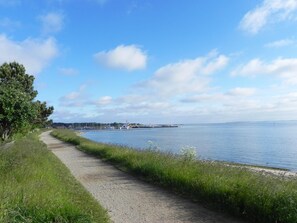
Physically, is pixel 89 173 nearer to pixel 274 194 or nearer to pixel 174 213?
pixel 174 213

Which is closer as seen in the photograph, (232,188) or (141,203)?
(232,188)

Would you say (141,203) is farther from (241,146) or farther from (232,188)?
(241,146)

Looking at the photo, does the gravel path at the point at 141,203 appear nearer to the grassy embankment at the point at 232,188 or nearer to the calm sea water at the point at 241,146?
the grassy embankment at the point at 232,188

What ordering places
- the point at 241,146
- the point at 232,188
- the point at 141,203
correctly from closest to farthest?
1. the point at 232,188
2. the point at 141,203
3. the point at 241,146

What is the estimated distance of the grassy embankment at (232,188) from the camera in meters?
6.88

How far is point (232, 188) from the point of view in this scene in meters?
8.37

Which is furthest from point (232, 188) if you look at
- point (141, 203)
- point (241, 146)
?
point (241, 146)

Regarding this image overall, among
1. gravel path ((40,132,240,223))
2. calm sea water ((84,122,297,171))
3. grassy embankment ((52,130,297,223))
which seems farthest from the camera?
calm sea water ((84,122,297,171))

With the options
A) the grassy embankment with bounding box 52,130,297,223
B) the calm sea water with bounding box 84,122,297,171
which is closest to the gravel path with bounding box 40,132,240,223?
the grassy embankment with bounding box 52,130,297,223

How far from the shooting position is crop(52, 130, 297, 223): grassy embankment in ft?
22.6

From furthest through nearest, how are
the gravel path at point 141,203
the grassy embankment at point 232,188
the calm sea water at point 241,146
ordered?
the calm sea water at point 241,146
the gravel path at point 141,203
the grassy embankment at point 232,188

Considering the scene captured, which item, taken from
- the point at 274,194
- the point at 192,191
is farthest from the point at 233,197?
the point at 192,191

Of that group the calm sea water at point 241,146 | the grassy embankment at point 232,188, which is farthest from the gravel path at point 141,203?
the calm sea water at point 241,146

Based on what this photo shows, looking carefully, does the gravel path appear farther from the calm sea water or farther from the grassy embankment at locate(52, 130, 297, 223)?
the calm sea water
